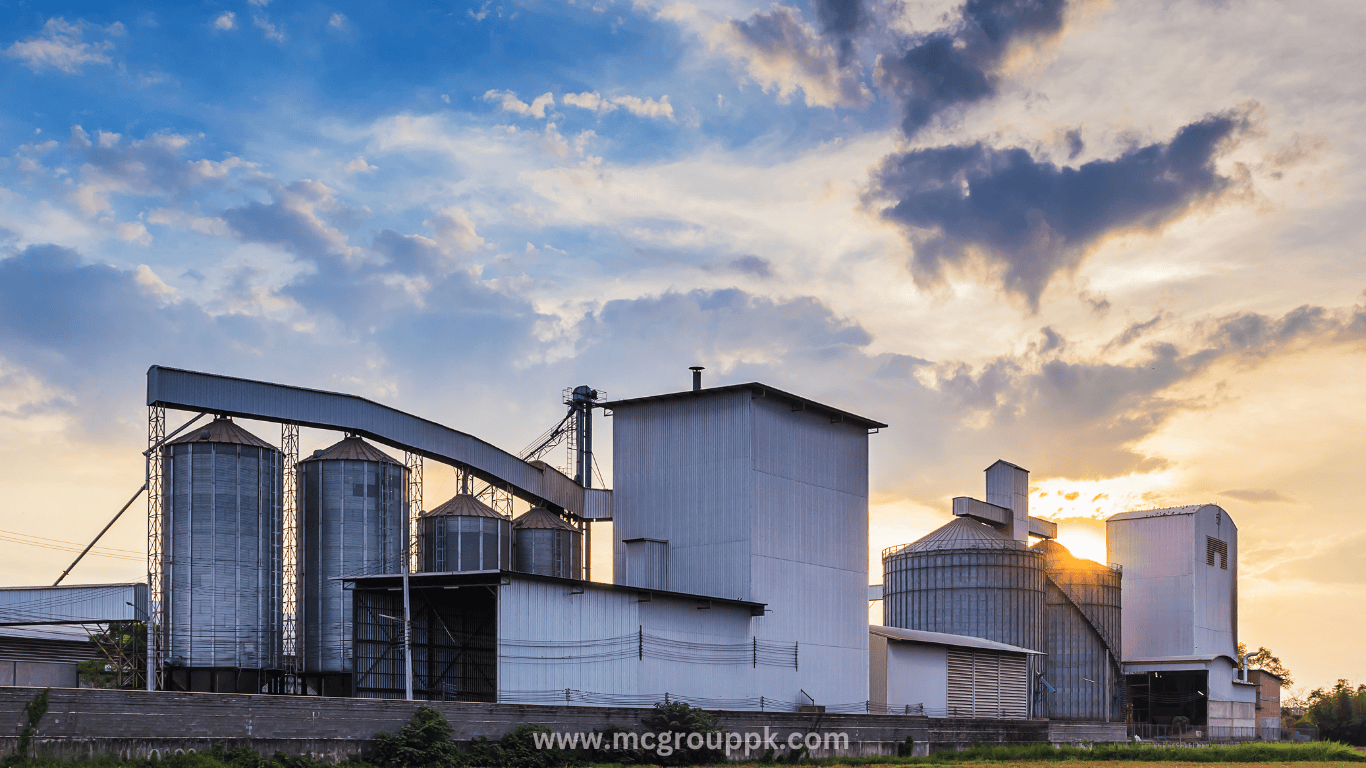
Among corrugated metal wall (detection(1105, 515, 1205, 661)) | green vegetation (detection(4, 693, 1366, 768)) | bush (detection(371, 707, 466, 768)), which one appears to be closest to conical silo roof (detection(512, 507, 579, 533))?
green vegetation (detection(4, 693, 1366, 768))

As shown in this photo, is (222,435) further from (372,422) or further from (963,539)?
(963,539)

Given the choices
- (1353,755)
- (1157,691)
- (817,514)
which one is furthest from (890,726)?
(1157,691)

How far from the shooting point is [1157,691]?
8662cm

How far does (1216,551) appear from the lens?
89.1 m

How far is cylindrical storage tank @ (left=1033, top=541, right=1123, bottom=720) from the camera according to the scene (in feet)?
257

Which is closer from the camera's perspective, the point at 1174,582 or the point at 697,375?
the point at 697,375

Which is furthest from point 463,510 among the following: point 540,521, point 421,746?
point 421,746

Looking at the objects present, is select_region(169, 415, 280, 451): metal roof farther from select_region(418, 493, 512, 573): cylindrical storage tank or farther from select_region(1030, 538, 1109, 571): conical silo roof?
select_region(1030, 538, 1109, 571): conical silo roof

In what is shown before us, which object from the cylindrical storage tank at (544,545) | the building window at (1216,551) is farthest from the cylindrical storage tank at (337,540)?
the building window at (1216,551)

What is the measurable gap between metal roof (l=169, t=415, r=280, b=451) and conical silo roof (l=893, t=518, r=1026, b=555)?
4172cm

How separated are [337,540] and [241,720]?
66.1 feet

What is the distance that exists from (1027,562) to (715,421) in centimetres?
3075

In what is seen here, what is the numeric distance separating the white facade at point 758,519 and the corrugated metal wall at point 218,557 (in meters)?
14.2

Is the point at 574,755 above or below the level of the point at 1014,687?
above
